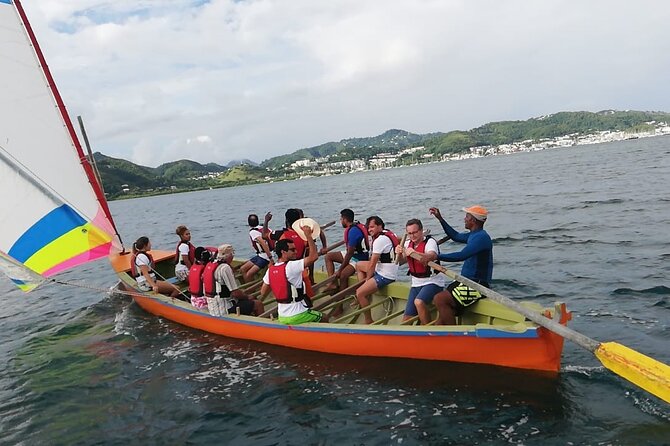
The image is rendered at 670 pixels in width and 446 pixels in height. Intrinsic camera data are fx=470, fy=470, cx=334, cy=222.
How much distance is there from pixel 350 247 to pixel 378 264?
3.04 ft

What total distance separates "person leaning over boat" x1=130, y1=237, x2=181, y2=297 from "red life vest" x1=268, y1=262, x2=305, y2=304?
4281 mm

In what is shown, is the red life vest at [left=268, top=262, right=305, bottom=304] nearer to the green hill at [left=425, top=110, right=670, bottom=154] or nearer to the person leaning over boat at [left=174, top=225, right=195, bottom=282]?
the person leaning over boat at [left=174, top=225, right=195, bottom=282]

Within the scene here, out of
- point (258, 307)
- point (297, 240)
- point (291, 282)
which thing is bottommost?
point (258, 307)

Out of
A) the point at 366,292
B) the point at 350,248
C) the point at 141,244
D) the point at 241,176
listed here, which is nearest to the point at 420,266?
the point at 366,292

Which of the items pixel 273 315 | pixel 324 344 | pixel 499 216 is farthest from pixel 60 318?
pixel 499 216

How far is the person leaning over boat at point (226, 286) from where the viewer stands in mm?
9820

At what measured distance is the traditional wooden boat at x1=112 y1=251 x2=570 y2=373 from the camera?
6.85 m

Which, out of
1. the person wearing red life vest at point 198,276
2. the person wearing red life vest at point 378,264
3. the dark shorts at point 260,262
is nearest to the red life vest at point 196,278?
the person wearing red life vest at point 198,276

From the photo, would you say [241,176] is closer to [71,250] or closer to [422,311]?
[71,250]

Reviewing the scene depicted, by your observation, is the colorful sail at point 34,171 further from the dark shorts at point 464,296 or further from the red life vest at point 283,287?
the dark shorts at point 464,296

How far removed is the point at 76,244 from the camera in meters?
11.3

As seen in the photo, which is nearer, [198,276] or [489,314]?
[489,314]

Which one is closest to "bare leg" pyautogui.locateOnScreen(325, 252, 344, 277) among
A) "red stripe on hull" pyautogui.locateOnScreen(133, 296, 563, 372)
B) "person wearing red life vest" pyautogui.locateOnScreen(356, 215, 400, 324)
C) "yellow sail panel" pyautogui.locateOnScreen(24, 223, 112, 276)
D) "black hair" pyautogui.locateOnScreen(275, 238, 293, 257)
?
"person wearing red life vest" pyautogui.locateOnScreen(356, 215, 400, 324)

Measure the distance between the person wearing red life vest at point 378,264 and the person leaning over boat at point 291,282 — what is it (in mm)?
1009
